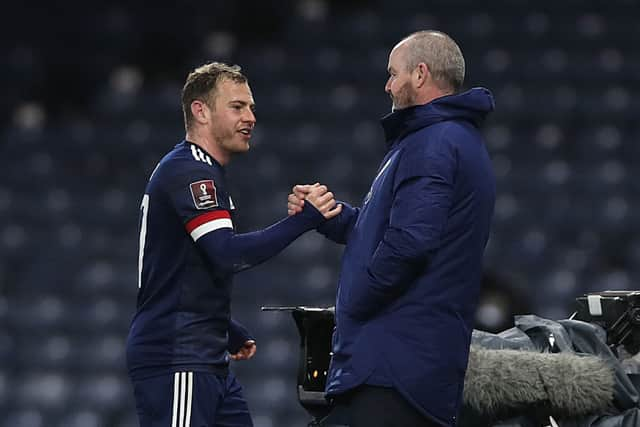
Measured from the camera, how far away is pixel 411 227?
2520 mm

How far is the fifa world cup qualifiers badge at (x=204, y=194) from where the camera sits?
275cm

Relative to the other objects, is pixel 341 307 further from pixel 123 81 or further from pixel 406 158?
pixel 123 81

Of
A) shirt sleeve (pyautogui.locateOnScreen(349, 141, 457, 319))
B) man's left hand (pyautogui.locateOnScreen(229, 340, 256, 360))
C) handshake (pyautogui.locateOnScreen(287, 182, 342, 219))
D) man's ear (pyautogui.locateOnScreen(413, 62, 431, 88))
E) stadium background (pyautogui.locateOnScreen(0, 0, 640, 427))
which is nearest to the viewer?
shirt sleeve (pyautogui.locateOnScreen(349, 141, 457, 319))

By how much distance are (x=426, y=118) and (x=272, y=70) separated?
5188mm

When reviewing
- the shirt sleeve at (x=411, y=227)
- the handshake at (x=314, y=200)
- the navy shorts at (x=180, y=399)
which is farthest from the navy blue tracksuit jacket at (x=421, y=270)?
the navy shorts at (x=180, y=399)

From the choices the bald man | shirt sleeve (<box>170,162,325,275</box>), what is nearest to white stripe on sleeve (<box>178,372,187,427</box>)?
shirt sleeve (<box>170,162,325,275</box>)

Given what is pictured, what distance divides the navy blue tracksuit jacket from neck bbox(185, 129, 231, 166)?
43cm

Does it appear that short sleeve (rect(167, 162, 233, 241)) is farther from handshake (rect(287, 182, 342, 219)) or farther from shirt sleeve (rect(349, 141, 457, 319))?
shirt sleeve (rect(349, 141, 457, 319))

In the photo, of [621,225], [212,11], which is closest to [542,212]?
[621,225]

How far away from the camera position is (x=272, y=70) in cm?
777

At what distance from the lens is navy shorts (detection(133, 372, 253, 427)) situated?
8.95 feet

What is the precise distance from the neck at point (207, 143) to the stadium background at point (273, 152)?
126 inches

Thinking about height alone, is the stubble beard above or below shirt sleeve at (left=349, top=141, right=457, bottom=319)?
above

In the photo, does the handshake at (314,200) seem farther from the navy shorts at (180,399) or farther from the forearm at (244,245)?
the navy shorts at (180,399)
